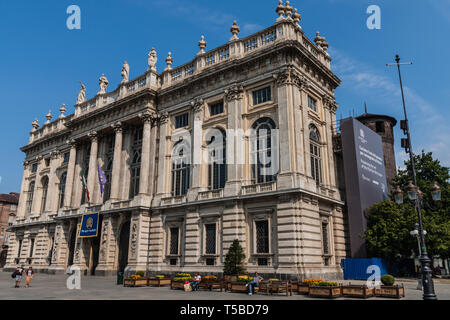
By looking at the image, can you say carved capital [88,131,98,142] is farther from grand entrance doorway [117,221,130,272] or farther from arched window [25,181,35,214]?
arched window [25,181,35,214]

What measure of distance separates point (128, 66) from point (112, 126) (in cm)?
781

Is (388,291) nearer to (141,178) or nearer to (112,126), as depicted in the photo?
(141,178)

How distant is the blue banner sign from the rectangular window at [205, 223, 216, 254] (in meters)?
13.3

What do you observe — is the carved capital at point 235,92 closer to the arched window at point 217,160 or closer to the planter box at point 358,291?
the arched window at point 217,160

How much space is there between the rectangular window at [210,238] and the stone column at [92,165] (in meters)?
16.8

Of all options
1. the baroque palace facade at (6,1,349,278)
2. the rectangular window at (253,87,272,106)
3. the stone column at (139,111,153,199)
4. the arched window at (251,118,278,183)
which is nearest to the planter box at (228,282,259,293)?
the baroque palace facade at (6,1,349,278)

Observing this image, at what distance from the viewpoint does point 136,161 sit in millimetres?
39250

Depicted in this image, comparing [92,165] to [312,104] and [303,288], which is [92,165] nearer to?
[312,104]

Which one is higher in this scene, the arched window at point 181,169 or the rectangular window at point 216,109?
the rectangular window at point 216,109

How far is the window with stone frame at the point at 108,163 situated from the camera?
1613 inches

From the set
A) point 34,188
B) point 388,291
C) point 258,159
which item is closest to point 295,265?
point 388,291

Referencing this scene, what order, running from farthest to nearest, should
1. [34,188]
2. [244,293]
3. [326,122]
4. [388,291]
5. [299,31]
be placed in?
1. [34,188]
2. [326,122]
3. [299,31]
4. [244,293]
5. [388,291]

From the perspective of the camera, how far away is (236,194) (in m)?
28.8

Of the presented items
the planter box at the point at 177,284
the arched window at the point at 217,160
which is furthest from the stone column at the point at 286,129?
the planter box at the point at 177,284
